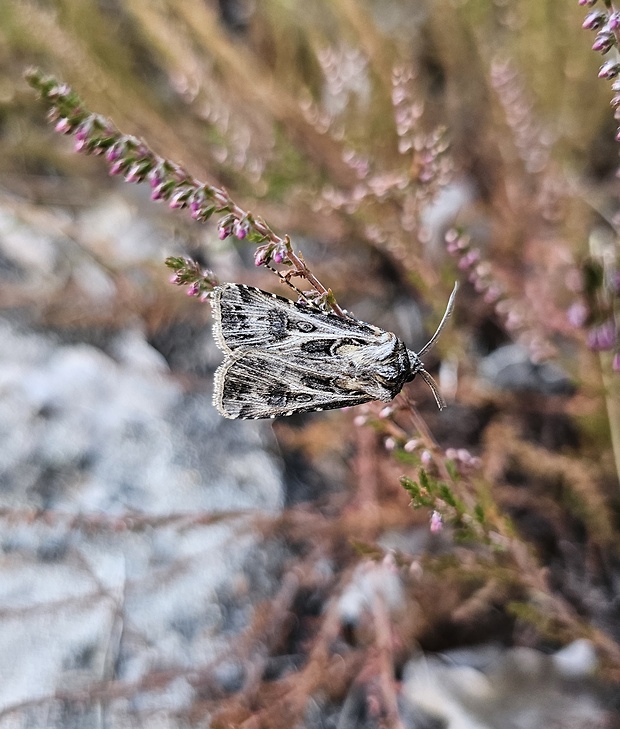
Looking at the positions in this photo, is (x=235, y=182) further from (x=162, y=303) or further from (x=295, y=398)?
(x=295, y=398)

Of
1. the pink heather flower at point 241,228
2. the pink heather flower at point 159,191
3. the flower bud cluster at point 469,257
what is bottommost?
the pink heather flower at point 241,228

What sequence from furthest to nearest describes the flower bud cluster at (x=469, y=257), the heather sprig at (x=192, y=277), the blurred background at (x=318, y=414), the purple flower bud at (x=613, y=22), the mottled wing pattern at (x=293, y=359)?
the blurred background at (x=318, y=414) < the flower bud cluster at (x=469, y=257) < the mottled wing pattern at (x=293, y=359) < the heather sprig at (x=192, y=277) < the purple flower bud at (x=613, y=22)

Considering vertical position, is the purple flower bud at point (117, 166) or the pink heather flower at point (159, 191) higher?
the purple flower bud at point (117, 166)

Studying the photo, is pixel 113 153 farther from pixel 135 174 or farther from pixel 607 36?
pixel 607 36

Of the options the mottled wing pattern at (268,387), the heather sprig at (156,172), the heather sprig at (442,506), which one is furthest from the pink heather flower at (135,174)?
the heather sprig at (442,506)

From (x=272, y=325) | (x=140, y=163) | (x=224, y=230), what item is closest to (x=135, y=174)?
(x=140, y=163)

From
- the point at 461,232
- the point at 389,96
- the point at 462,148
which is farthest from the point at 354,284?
the point at 461,232

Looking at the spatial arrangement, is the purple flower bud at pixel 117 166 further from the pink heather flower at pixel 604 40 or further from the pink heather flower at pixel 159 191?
the pink heather flower at pixel 604 40
